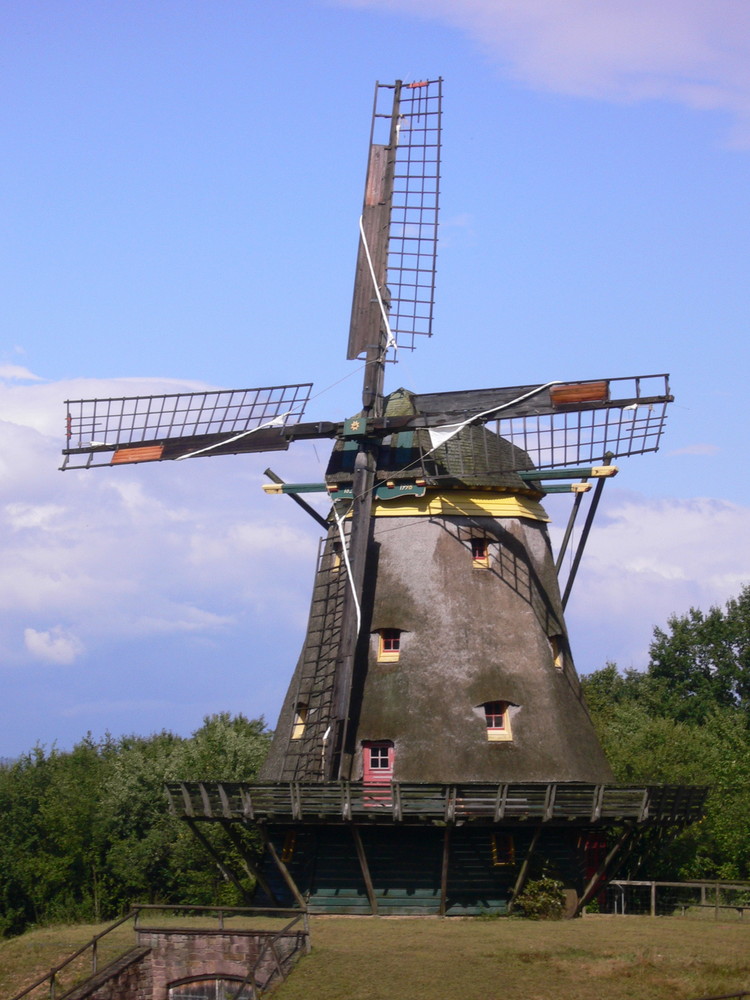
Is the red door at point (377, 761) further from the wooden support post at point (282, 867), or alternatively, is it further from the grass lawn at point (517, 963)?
the grass lawn at point (517, 963)

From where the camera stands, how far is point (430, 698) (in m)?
30.0

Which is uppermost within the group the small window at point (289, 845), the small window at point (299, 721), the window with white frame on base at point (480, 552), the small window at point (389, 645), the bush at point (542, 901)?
the window with white frame on base at point (480, 552)

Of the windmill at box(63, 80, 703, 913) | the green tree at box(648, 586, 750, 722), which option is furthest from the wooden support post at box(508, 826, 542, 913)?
the green tree at box(648, 586, 750, 722)

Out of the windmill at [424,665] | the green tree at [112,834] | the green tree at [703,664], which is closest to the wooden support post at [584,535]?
the windmill at [424,665]

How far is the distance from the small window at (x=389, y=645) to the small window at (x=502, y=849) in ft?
14.6

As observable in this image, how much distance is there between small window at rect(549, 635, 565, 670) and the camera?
31.8 m

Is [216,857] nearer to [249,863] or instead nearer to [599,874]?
[249,863]

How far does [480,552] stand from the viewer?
31.8 metres

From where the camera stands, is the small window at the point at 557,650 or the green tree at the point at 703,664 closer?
the small window at the point at 557,650

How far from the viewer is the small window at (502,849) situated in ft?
95.6

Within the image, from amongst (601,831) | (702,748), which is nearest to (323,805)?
(601,831)

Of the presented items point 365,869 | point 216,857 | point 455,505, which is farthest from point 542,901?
point 455,505

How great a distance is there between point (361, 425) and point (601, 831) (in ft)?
34.3

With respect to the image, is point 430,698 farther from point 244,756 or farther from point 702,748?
point 702,748
